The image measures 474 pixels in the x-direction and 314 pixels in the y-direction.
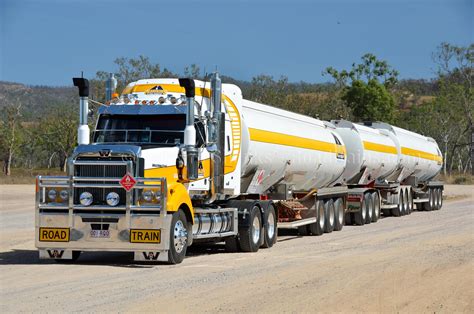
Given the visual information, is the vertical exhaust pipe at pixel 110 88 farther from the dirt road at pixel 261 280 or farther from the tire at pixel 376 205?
the tire at pixel 376 205

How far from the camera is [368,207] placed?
108ft

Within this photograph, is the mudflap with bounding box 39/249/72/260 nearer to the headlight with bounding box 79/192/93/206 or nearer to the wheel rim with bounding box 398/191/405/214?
the headlight with bounding box 79/192/93/206

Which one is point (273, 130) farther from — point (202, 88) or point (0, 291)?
point (0, 291)

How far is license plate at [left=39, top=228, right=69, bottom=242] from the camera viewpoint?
1639 centimetres

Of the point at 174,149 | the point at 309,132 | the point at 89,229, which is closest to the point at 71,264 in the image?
the point at 89,229

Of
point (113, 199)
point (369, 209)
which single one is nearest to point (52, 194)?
point (113, 199)

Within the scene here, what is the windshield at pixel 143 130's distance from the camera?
694 inches

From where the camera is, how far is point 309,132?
84.8 feet

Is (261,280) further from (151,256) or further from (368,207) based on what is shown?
(368,207)

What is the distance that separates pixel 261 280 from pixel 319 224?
12408 millimetres

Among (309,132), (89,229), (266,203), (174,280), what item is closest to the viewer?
(174,280)

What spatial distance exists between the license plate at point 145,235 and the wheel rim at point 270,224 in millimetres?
5620

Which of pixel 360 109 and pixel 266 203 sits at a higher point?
pixel 360 109

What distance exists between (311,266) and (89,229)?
415 centimetres
